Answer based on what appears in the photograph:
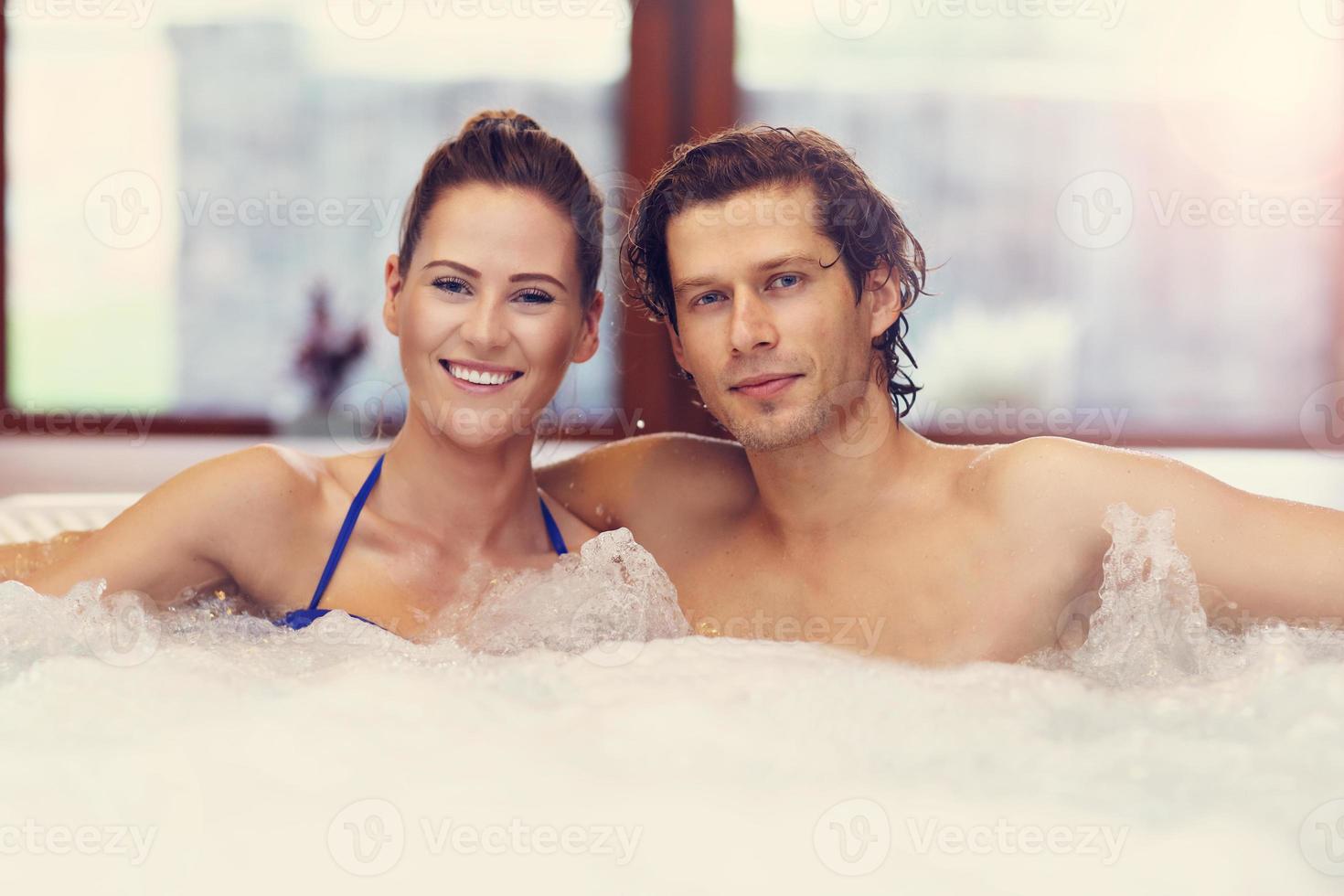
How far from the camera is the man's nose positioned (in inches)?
63.1

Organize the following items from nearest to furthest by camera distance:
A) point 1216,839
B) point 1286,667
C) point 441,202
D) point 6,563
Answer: point 1216,839, point 1286,667, point 441,202, point 6,563

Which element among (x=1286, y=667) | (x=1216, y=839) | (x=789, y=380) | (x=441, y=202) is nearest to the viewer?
(x=1216, y=839)

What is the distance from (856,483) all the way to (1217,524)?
492 millimetres

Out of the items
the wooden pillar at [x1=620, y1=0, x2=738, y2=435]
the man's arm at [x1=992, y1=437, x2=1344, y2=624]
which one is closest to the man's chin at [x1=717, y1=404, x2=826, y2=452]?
the man's arm at [x1=992, y1=437, x2=1344, y2=624]

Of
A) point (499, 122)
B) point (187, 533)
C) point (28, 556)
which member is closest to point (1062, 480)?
point (499, 122)

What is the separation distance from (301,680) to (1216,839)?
107 centimetres

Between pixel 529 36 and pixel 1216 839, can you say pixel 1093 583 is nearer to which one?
pixel 1216 839

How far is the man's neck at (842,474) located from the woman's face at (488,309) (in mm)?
358

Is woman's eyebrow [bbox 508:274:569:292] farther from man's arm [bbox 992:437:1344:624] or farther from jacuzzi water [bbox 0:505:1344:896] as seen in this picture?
man's arm [bbox 992:437:1344:624]

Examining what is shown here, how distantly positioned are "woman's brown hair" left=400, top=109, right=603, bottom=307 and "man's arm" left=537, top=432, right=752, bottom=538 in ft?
0.99

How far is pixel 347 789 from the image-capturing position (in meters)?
1.24

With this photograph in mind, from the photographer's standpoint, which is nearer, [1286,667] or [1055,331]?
[1286,667]

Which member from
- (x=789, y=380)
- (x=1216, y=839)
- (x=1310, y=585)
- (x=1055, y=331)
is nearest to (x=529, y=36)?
(x=1055, y=331)

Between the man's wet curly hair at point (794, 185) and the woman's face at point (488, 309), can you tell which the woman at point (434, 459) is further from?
the man's wet curly hair at point (794, 185)
